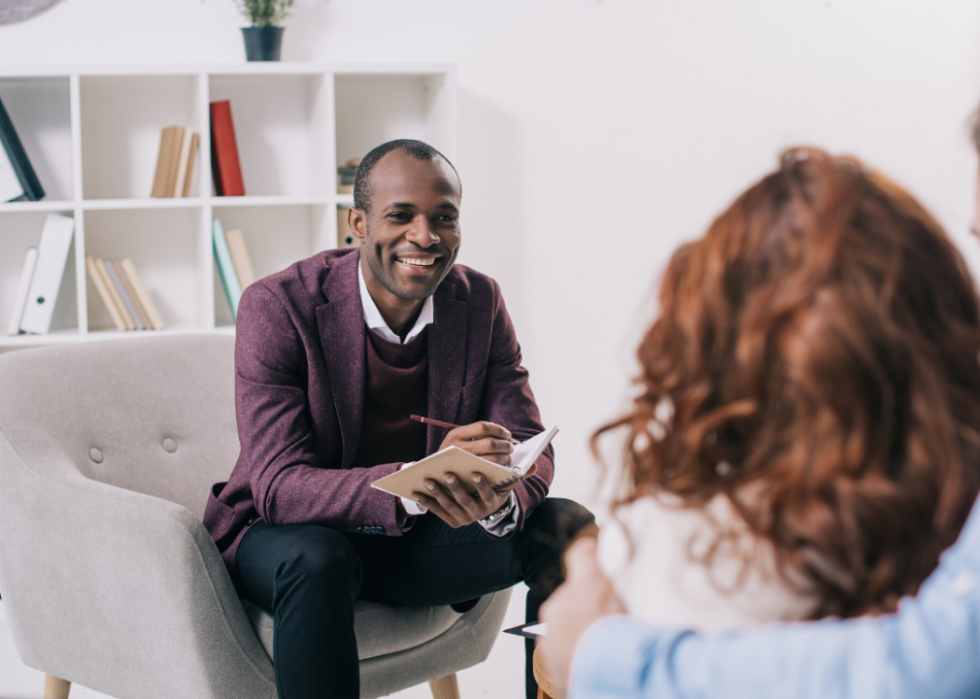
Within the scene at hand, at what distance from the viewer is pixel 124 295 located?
2.55 m

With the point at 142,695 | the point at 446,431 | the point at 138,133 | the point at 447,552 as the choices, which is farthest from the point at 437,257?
the point at 138,133

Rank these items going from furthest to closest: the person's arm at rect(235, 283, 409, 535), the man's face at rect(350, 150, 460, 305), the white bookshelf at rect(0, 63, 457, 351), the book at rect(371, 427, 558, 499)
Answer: the white bookshelf at rect(0, 63, 457, 351) < the man's face at rect(350, 150, 460, 305) < the person's arm at rect(235, 283, 409, 535) < the book at rect(371, 427, 558, 499)

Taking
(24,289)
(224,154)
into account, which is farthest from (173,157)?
(24,289)

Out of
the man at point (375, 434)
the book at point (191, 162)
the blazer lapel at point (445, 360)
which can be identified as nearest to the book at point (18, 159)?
the book at point (191, 162)

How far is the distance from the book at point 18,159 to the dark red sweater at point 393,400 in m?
1.30

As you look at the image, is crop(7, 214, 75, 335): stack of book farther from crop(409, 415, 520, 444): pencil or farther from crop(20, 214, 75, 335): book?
crop(409, 415, 520, 444): pencil

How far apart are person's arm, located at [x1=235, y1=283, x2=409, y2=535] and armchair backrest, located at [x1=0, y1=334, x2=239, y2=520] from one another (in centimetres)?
26

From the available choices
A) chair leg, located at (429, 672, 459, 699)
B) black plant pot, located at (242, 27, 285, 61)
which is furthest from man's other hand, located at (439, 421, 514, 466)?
black plant pot, located at (242, 27, 285, 61)

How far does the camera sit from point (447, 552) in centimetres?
157

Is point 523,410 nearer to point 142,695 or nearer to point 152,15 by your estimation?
point 142,695

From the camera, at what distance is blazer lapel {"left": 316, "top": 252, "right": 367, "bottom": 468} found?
1.62 metres

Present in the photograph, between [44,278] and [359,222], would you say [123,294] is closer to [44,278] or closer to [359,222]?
[44,278]

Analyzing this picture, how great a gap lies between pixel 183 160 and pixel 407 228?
113 centimetres

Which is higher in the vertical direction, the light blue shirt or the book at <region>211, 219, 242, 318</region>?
the light blue shirt
